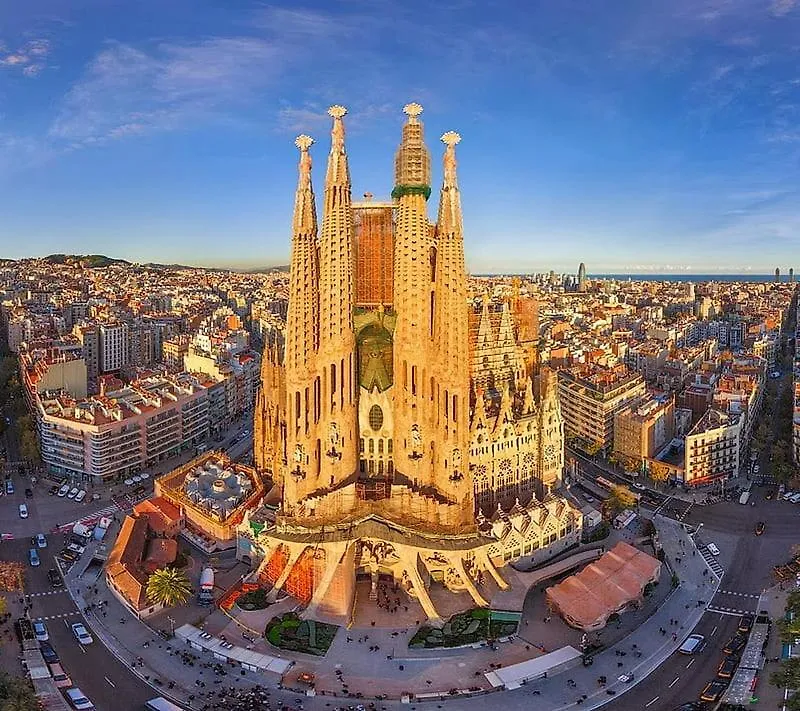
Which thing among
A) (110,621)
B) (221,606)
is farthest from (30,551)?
(221,606)

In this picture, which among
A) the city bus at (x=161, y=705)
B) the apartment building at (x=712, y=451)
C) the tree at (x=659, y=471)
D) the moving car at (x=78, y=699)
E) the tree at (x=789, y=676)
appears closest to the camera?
the tree at (x=789, y=676)

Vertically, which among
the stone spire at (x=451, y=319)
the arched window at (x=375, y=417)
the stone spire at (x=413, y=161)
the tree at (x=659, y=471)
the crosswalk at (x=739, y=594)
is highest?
the stone spire at (x=413, y=161)

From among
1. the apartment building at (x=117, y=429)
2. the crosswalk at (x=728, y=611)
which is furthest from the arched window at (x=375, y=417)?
the apartment building at (x=117, y=429)

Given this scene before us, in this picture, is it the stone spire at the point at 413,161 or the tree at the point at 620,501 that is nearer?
the stone spire at the point at 413,161

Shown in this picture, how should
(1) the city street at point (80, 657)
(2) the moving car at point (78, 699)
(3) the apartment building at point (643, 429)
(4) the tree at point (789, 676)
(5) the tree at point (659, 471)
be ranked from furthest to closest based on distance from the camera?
(3) the apartment building at point (643, 429) < (5) the tree at point (659, 471) < (1) the city street at point (80, 657) < (2) the moving car at point (78, 699) < (4) the tree at point (789, 676)

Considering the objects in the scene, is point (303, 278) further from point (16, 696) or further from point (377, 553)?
point (16, 696)

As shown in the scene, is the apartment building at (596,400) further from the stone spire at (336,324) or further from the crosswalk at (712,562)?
the stone spire at (336,324)

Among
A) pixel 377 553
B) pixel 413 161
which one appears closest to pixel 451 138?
pixel 413 161

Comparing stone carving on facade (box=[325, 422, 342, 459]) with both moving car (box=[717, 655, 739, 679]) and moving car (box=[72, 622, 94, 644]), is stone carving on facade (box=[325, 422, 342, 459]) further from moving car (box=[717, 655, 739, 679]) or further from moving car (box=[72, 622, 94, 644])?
moving car (box=[717, 655, 739, 679])

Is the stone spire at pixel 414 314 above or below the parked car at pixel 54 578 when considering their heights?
above
